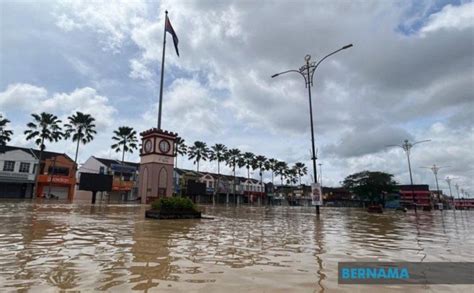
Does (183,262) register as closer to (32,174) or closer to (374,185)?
(32,174)

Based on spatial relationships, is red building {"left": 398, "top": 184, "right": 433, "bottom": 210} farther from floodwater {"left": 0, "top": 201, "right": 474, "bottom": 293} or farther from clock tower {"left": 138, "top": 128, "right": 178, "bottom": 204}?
floodwater {"left": 0, "top": 201, "right": 474, "bottom": 293}

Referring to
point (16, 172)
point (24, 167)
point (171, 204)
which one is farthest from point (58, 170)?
point (171, 204)

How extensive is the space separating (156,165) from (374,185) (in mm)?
63540

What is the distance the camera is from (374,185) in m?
79.8

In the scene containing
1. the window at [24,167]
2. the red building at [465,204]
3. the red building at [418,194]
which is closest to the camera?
the window at [24,167]

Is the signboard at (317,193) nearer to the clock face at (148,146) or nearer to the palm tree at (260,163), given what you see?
the clock face at (148,146)

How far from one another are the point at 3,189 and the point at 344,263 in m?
61.7

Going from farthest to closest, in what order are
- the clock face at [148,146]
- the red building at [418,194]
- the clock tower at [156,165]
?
the red building at [418,194] → the clock face at [148,146] → the clock tower at [156,165]

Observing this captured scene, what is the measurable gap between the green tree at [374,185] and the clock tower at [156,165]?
199ft

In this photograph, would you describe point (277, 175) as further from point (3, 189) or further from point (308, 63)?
point (308, 63)

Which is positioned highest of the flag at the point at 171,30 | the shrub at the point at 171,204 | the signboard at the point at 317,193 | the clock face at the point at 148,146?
the flag at the point at 171,30

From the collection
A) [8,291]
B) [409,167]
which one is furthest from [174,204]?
[409,167]

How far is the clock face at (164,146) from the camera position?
40322 mm

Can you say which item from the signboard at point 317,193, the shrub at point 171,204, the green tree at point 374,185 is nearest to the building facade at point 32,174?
the shrub at point 171,204
